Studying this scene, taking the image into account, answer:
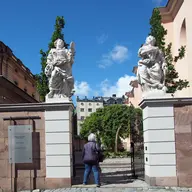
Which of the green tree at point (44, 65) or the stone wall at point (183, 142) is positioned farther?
the green tree at point (44, 65)

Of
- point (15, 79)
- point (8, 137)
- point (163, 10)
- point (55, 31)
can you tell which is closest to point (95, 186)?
point (8, 137)

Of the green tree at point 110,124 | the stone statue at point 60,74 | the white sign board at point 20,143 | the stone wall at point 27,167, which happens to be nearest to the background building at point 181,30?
the stone statue at point 60,74

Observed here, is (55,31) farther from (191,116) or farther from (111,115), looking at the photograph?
(111,115)

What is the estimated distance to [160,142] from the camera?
11.8 metres

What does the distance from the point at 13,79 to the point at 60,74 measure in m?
21.5

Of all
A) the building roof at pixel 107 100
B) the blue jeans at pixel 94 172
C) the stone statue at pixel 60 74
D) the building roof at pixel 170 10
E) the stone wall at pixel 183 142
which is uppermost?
the building roof at pixel 107 100

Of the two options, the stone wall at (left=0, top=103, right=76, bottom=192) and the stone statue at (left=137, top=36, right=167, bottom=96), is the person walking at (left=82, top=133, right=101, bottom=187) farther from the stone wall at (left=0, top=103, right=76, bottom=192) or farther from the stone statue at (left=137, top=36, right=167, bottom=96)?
the stone statue at (left=137, top=36, right=167, bottom=96)

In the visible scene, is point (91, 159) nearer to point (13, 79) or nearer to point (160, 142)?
point (160, 142)

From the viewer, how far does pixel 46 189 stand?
39.0 ft

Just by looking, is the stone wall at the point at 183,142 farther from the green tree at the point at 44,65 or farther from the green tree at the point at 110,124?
the green tree at the point at 110,124

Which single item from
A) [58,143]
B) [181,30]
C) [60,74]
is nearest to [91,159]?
[58,143]

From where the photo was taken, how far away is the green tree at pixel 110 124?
52875 millimetres

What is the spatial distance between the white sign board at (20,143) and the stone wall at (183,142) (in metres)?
4.71

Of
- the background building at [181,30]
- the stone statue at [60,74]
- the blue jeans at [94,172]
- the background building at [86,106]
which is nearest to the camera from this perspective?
the blue jeans at [94,172]
